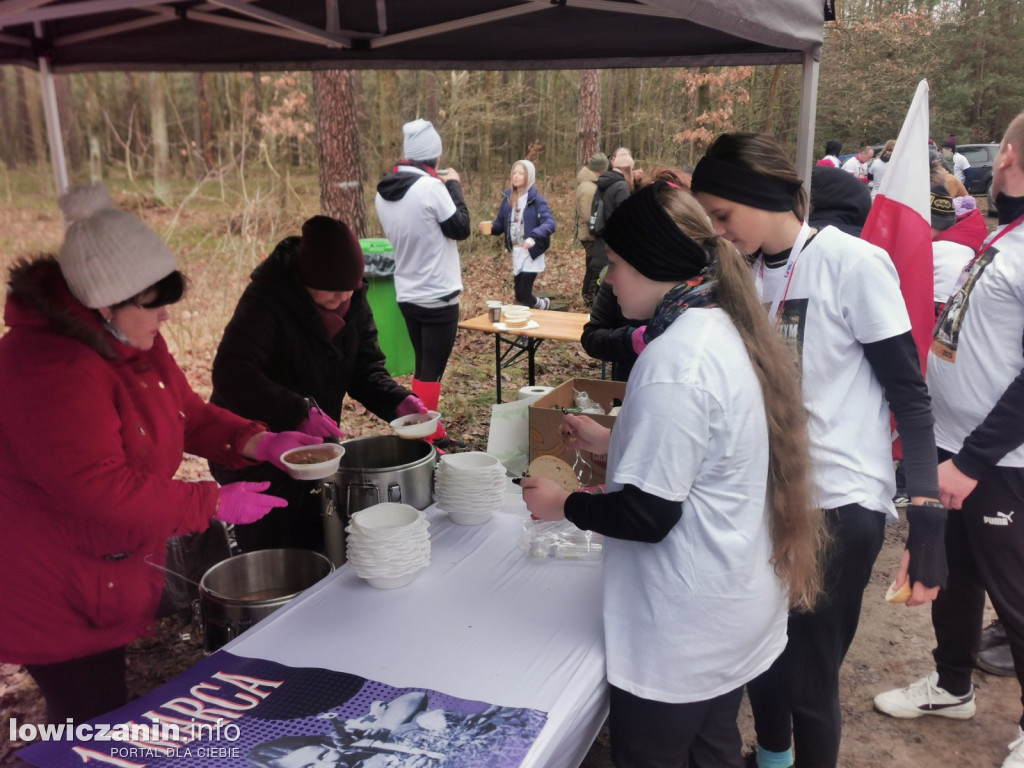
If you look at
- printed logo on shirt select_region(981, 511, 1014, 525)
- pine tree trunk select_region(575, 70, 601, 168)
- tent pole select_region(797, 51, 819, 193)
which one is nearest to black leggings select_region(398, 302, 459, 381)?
tent pole select_region(797, 51, 819, 193)

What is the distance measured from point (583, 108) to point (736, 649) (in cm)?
1128

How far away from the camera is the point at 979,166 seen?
18.8 meters

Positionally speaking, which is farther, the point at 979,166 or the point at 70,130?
the point at 979,166

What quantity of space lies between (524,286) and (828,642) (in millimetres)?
6236

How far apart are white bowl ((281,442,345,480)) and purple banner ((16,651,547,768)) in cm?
53

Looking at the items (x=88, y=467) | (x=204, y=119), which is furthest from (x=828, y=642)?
(x=204, y=119)

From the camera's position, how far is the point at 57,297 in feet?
5.13

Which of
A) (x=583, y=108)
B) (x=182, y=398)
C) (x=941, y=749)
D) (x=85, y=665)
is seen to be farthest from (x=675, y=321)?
(x=583, y=108)

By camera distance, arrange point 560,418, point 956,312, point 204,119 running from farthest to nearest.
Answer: point 204,119 < point 560,418 < point 956,312

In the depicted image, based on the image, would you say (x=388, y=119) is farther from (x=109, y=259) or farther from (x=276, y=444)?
(x=109, y=259)

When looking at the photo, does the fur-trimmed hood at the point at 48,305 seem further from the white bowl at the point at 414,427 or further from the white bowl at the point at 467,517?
the white bowl at the point at 467,517

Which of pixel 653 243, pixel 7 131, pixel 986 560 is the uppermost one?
pixel 7 131

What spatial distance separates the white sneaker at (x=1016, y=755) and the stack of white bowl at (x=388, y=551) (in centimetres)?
204

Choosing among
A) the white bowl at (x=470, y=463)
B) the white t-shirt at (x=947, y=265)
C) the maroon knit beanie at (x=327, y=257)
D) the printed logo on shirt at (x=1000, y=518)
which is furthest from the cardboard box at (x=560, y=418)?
the white t-shirt at (x=947, y=265)
